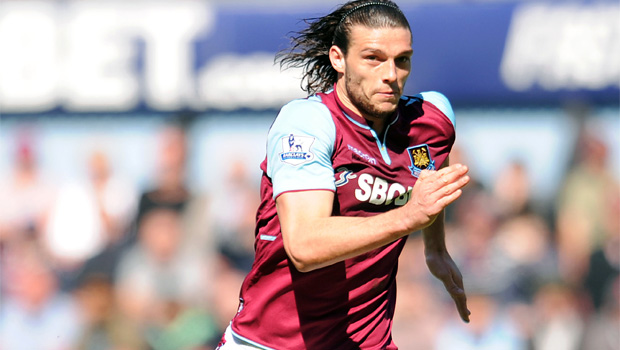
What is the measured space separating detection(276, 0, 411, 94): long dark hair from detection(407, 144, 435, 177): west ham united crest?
22.0 inches

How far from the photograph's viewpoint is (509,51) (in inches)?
363

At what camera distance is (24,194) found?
952cm

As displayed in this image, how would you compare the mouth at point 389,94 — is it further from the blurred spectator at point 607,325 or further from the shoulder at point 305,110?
the blurred spectator at point 607,325

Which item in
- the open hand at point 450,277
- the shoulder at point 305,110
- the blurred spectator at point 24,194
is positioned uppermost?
the shoulder at point 305,110

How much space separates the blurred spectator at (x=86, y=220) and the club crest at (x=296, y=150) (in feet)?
19.2

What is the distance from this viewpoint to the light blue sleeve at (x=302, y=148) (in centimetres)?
361

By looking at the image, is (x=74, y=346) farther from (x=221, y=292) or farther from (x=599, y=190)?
(x=599, y=190)

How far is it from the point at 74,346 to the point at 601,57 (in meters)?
5.97

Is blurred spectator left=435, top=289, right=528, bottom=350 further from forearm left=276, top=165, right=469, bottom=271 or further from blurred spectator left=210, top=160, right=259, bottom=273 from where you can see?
forearm left=276, top=165, right=469, bottom=271

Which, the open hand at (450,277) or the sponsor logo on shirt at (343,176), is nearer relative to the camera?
the sponsor logo on shirt at (343,176)

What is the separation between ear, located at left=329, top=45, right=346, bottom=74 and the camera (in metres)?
4.09

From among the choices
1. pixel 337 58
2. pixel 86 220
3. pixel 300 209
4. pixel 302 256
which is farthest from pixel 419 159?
pixel 86 220

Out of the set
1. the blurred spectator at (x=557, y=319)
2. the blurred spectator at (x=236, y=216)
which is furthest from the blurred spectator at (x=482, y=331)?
the blurred spectator at (x=236, y=216)

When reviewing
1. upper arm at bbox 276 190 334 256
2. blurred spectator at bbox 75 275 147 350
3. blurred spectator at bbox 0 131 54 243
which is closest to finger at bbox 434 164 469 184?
upper arm at bbox 276 190 334 256
